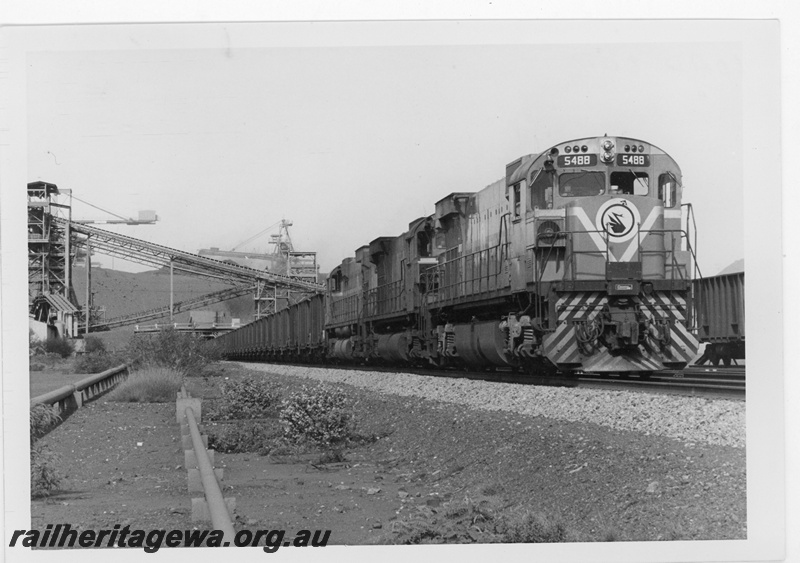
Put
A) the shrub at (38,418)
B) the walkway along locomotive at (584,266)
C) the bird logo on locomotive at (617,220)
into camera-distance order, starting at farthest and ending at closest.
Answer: the bird logo on locomotive at (617,220)
the walkway along locomotive at (584,266)
the shrub at (38,418)

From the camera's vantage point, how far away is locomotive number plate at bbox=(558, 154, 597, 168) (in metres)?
10.1

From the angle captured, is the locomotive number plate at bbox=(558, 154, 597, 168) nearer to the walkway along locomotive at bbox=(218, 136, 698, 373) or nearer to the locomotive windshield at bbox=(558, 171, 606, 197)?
the walkway along locomotive at bbox=(218, 136, 698, 373)

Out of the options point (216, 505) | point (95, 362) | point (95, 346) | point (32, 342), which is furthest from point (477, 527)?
point (95, 346)

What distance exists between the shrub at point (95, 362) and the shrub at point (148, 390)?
428cm

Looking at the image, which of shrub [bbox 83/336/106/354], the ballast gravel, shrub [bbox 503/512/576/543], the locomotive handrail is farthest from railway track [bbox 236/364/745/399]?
shrub [bbox 83/336/106/354]

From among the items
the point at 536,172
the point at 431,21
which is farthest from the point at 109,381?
the point at 431,21

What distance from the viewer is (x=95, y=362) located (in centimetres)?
1786

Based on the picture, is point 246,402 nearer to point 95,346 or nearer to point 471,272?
point 471,272

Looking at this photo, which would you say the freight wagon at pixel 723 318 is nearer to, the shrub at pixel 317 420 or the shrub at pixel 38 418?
the shrub at pixel 317 420

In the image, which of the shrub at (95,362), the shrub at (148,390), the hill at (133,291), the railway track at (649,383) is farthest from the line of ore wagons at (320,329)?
the shrub at (148,390)

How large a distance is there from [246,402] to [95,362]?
27.8ft

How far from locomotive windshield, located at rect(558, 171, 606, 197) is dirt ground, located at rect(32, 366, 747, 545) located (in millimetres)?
3350

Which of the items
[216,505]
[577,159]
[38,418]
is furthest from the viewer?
[577,159]

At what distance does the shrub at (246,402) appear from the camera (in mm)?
10617
